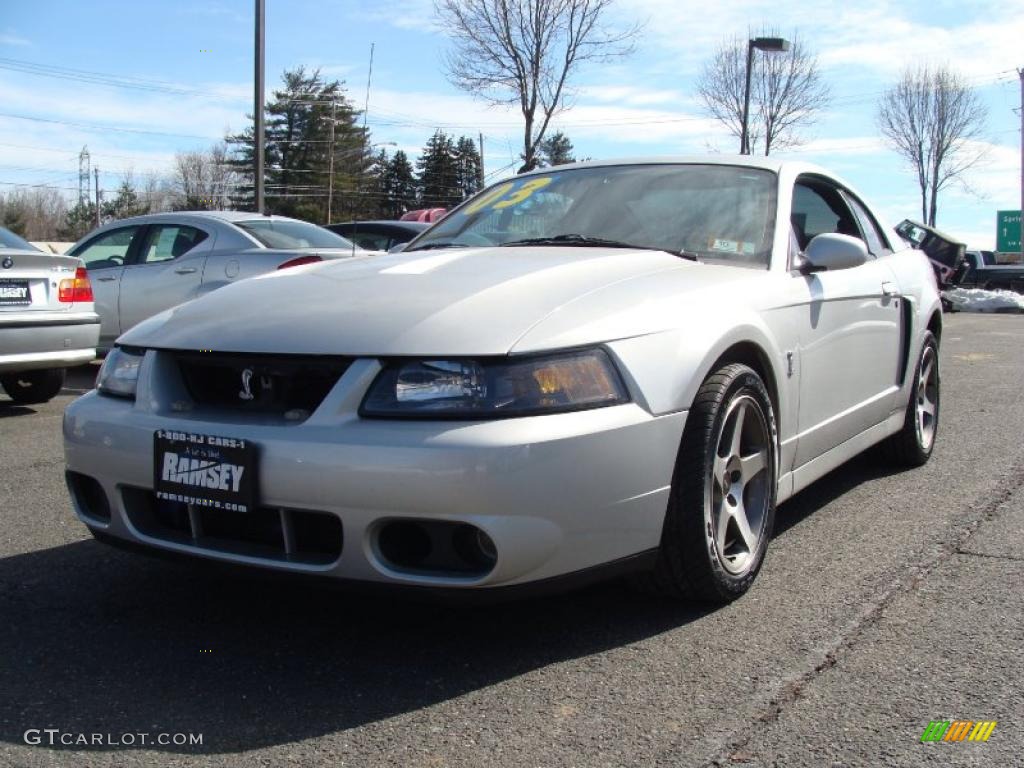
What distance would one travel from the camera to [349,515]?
2473 millimetres

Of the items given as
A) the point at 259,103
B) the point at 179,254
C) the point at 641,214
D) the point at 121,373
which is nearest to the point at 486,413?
the point at 121,373

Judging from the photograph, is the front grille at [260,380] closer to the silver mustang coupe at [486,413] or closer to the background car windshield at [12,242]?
the silver mustang coupe at [486,413]

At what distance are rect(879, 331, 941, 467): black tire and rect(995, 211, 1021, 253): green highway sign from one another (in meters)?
45.5

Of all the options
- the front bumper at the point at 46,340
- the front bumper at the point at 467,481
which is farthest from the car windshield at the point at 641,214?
the front bumper at the point at 46,340

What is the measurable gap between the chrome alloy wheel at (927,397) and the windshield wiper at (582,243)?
1.99 meters

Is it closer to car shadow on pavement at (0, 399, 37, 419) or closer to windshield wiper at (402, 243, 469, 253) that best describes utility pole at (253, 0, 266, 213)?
car shadow on pavement at (0, 399, 37, 419)

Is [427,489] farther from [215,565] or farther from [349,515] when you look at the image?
[215,565]

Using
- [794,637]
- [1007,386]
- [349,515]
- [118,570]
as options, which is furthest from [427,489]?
[1007,386]

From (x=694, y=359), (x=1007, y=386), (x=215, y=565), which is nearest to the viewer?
(x=215, y=565)

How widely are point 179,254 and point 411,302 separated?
258 inches

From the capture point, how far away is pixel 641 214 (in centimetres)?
378

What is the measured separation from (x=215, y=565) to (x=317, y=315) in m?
0.69

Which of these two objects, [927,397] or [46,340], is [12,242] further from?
[927,397]

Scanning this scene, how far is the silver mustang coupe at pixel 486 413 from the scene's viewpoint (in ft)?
8.06
